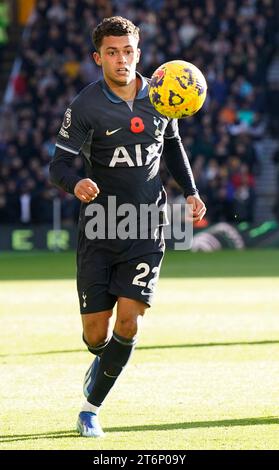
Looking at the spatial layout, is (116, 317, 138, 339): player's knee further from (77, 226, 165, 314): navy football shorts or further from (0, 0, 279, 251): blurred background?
(0, 0, 279, 251): blurred background

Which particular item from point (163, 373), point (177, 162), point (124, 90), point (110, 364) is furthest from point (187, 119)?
point (110, 364)

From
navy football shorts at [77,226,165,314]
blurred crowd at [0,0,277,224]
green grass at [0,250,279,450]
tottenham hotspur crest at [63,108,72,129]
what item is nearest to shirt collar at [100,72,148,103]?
tottenham hotspur crest at [63,108,72,129]

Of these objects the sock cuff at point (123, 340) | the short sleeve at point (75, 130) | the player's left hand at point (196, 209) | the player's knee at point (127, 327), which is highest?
the short sleeve at point (75, 130)

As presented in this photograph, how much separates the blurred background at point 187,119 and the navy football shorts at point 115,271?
789 inches

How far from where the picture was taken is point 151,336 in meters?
13.1

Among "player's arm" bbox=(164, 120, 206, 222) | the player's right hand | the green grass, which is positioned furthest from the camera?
"player's arm" bbox=(164, 120, 206, 222)

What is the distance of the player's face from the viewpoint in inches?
305

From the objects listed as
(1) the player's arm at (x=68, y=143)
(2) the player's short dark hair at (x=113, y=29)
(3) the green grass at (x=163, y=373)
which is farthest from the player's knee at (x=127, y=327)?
(2) the player's short dark hair at (x=113, y=29)

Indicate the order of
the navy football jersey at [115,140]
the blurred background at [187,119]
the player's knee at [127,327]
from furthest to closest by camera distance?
the blurred background at [187,119] < the navy football jersey at [115,140] < the player's knee at [127,327]

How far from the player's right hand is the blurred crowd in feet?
68.8

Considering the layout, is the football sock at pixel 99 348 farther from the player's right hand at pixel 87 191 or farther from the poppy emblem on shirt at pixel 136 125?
the poppy emblem on shirt at pixel 136 125

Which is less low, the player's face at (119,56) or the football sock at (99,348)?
the player's face at (119,56)

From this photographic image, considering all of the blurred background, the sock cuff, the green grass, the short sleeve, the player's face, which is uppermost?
the player's face

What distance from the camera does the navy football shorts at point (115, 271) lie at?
774cm
